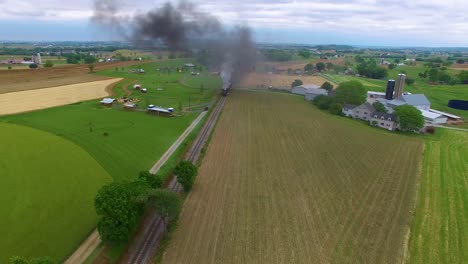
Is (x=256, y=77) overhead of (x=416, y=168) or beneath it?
overhead

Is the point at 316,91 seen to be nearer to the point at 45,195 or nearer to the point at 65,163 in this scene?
the point at 65,163

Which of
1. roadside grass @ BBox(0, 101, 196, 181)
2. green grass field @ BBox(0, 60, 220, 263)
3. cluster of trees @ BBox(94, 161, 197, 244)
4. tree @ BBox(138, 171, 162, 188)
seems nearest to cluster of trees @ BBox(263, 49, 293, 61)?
green grass field @ BBox(0, 60, 220, 263)

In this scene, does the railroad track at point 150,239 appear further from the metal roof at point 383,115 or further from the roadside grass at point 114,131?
the metal roof at point 383,115

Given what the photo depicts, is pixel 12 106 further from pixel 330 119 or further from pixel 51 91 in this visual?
pixel 330 119

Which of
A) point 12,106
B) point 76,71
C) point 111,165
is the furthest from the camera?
point 76,71

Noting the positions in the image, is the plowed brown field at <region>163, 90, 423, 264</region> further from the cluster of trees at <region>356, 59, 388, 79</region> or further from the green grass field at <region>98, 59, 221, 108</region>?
the cluster of trees at <region>356, 59, 388, 79</region>

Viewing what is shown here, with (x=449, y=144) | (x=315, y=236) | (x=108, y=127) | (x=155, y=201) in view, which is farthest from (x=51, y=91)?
(x=449, y=144)

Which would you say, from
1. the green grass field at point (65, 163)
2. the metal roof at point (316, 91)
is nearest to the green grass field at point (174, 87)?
the green grass field at point (65, 163)
